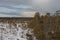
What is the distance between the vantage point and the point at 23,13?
357cm

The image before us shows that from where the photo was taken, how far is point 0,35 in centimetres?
406

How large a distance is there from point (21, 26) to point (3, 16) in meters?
0.55

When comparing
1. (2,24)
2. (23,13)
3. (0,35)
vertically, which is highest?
(23,13)

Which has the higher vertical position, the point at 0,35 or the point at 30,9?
the point at 30,9

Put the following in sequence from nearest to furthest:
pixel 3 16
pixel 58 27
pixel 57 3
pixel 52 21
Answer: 1. pixel 58 27
2. pixel 52 21
3. pixel 57 3
4. pixel 3 16

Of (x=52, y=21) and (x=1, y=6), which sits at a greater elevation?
(x=1, y=6)

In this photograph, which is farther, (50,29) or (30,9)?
(30,9)

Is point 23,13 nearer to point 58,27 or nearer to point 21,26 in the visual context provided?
point 21,26

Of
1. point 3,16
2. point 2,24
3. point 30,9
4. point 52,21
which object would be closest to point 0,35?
point 2,24

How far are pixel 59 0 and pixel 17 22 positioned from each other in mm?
1595

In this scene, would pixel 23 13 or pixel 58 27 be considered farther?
pixel 23 13

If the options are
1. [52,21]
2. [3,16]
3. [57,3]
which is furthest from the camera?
[3,16]

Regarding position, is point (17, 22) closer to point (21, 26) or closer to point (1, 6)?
Answer: point (21, 26)

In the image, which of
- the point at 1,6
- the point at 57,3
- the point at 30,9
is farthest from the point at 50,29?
the point at 1,6
